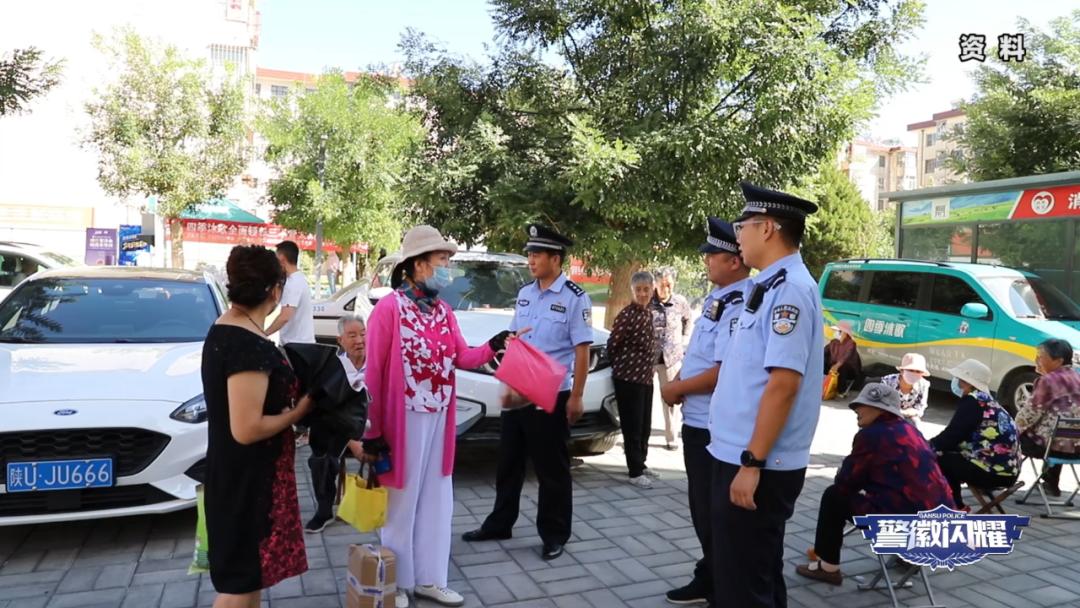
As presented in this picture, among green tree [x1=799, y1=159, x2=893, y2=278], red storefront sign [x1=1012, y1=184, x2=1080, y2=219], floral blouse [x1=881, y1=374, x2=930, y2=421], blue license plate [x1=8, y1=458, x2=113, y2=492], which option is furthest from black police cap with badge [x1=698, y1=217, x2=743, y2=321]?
green tree [x1=799, y1=159, x2=893, y2=278]

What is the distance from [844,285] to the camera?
11320 millimetres

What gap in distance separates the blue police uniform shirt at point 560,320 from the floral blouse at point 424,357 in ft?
2.85

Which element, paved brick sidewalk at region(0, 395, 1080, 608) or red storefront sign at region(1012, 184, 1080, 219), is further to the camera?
red storefront sign at region(1012, 184, 1080, 219)

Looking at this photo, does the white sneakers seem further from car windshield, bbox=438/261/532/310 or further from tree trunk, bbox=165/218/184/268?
tree trunk, bbox=165/218/184/268

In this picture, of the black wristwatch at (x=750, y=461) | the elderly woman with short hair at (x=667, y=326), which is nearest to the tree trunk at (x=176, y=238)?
the elderly woman with short hair at (x=667, y=326)

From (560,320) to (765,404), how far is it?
200 cm

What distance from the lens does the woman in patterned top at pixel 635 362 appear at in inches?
225

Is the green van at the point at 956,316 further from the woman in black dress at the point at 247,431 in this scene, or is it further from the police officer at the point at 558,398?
the woman in black dress at the point at 247,431

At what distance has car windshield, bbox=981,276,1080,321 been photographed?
887cm

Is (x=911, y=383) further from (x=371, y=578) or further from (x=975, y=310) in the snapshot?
(x=371, y=578)

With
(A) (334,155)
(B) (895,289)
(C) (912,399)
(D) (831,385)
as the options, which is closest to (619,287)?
(D) (831,385)

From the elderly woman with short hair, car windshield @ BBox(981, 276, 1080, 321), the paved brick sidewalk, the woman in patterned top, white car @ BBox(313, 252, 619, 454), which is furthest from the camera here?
car windshield @ BBox(981, 276, 1080, 321)

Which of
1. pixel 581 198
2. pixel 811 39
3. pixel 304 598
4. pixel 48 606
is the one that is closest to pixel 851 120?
pixel 811 39

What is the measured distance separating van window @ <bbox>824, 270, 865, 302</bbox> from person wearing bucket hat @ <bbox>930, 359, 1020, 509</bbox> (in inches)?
261
